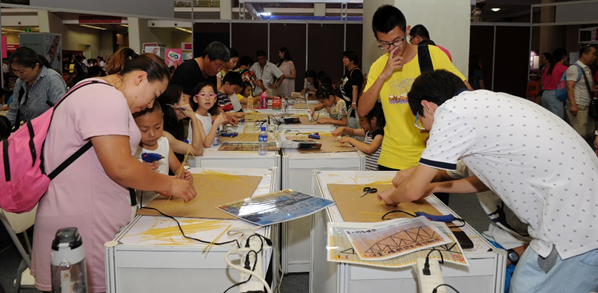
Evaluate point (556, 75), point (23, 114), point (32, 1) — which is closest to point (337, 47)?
point (556, 75)

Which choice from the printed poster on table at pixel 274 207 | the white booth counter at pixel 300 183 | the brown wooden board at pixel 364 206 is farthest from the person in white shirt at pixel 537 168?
the white booth counter at pixel 300 183

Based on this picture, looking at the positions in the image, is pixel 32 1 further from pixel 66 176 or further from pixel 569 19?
pixel 569 19

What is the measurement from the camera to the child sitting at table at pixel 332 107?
4.76 m

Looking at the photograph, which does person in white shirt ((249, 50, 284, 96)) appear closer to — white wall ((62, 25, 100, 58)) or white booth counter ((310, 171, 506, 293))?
white booth counter ((310, 171, 506, 293))

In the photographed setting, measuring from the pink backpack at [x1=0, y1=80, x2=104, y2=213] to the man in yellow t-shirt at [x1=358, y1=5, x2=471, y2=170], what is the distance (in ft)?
4.59

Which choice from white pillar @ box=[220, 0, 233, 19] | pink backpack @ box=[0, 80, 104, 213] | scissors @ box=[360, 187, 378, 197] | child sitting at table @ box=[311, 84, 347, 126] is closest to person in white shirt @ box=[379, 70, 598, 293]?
scissors @ box=[360, 187, 378, 197]

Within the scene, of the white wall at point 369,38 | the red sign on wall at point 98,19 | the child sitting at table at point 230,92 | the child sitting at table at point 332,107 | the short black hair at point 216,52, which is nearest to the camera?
the short black hair at point 216,52

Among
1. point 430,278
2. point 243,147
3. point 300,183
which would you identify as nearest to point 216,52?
point 243,147

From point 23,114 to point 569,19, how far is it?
9.66 metres

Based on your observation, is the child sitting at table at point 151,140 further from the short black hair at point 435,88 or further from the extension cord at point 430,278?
the extension cord at point 430,278

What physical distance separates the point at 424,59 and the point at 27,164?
175 cm

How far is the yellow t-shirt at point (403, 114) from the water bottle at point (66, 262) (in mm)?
1778

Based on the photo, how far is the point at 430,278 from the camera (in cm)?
123

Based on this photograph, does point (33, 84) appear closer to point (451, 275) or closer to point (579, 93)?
point (451, 275)
